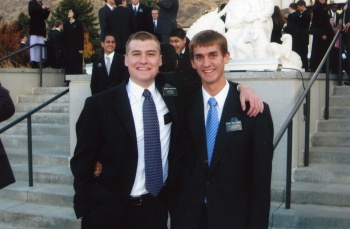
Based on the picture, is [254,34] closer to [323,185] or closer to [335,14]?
[323,185]

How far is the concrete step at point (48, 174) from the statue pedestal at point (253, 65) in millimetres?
2548

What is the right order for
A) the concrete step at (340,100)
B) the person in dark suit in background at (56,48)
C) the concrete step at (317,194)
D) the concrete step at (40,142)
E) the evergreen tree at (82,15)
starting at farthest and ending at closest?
the evergreen tree at (82,15), the person in dark suit in background at (56,48), the concrete step at (40,142), the concrete step at (340,100), the concrete step at (317,194)

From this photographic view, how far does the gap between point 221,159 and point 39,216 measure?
13.0 ft

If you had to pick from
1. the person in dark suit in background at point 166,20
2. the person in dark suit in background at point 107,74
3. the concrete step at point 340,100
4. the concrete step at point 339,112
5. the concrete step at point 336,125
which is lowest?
the concrete step at point 336,125

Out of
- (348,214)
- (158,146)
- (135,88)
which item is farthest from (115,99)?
(348,214)

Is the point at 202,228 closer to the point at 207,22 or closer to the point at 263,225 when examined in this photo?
the point at 263,225

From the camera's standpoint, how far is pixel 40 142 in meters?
8.81

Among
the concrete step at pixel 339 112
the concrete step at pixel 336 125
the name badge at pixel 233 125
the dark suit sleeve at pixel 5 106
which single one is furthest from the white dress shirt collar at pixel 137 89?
the concrete step at pixel 339 112

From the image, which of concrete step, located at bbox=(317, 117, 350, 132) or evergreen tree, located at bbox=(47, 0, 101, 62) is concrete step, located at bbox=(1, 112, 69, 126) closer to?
concrete step, located at bbox=(317, 117, 350, 132)

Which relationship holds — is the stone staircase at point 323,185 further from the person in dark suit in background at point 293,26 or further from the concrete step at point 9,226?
the person in dark suit in background at point 293,26

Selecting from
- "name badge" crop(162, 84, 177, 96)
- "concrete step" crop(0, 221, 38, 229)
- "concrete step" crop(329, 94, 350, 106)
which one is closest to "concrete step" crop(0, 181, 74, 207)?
"concrete step" crop(0, 221, 38, 229)

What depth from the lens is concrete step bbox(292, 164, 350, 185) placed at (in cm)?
639

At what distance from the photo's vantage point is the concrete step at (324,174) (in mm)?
6395

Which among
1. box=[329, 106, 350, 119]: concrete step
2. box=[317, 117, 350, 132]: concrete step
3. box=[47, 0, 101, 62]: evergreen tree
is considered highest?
box=[47, 0, 101, 62]: evergreen tree
